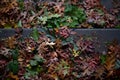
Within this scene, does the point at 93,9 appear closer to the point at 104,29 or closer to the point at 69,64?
the point at 104,29

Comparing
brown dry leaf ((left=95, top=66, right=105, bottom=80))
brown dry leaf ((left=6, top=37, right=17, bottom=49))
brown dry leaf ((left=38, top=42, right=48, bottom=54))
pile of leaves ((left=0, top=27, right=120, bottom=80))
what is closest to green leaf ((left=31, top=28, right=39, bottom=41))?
pile of leaves ((left=0, top=27, right=120, bottom=80))

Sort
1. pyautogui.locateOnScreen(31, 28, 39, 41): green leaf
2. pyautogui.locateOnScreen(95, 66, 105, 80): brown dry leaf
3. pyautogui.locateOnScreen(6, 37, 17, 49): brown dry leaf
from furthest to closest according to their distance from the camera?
pyautogui.locateOnScreen(31, 28, 39, 41): green leaf
pyautogui.locateOnScreen(6, 37, 17, 49): brown dry leaf
pyautogui.locateOnScreen(95, 66, 105, 80): brown dry leaf

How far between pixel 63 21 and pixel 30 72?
4.84ft

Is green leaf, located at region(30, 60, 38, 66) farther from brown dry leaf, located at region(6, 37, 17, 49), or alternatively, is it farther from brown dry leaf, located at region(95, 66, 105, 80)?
brown dry leaf, located at region(95, 66, 105, 80)

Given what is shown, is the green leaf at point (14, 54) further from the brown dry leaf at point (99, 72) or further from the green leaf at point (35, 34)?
the brown dry leaf at point (99, 72)

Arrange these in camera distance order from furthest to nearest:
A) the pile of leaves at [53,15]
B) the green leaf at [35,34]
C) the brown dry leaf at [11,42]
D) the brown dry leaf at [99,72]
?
the pile of leaves at [53,15] → the green leaf at [35,34] → the brown dry leaf at [11,42] → the brown dry leaf at [99,72]

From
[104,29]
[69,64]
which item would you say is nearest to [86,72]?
[69,64]

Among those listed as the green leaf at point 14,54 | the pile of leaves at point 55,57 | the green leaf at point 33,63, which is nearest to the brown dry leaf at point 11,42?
the pile of leaves at point 55,57

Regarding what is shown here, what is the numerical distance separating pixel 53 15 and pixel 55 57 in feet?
3.45

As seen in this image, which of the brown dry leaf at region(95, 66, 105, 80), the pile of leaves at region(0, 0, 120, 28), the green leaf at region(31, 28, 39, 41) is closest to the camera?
the brown dry leaf at region(95, 66, 105, 80)

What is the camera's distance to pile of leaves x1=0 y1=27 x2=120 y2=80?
204 inches

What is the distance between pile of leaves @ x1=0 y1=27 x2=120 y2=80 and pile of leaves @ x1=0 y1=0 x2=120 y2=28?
27cm

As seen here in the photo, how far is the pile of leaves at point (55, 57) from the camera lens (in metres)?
5.18

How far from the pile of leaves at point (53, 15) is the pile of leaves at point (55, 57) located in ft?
0.87
